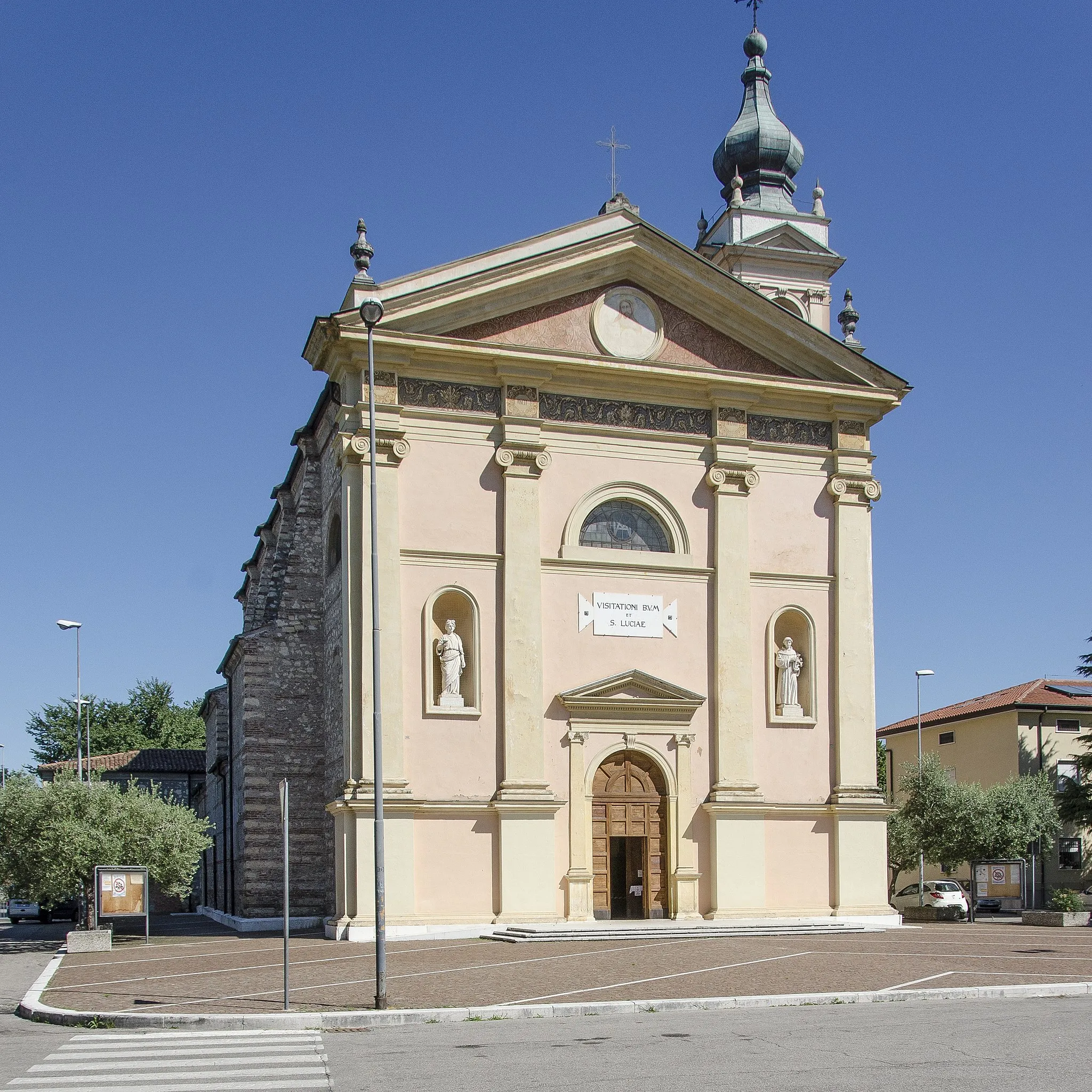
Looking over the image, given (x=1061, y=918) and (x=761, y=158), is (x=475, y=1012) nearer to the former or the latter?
(x=1061, y=918)

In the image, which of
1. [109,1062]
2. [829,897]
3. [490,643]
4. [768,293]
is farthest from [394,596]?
[768,293]

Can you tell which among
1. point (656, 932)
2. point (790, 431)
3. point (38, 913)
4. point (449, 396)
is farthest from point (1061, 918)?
point (38, 913)

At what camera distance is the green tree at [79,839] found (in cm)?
2758

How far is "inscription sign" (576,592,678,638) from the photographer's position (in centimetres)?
2797

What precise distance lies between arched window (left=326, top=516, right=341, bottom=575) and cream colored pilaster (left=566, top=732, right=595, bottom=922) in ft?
21.7

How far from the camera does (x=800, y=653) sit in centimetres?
2986

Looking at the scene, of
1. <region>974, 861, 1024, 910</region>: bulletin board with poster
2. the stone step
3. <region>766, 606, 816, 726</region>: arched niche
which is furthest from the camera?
<region>974, 861, 1024, 910</region>: bulletin board with poster

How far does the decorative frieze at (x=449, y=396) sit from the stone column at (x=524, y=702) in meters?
0.54

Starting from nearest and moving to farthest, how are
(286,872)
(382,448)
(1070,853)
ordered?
(286,872) → (382,448) → (1070,853)

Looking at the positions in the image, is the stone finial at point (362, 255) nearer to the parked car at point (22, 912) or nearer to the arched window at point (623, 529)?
the arched window at point (623, 529)

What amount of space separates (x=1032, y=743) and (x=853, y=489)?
24846 millimetres

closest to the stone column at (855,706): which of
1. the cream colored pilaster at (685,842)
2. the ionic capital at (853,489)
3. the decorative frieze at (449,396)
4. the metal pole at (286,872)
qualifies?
the ionic capital at (853,489)

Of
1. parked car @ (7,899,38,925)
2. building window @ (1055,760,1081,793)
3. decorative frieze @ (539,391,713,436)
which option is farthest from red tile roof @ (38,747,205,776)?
decorative frieze @ (539,391,713,436)

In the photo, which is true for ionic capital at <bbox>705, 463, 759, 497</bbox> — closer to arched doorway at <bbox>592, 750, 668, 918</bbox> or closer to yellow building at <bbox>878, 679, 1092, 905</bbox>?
arched doorway at <bbox>592, 750, 668, 918</bbox>
